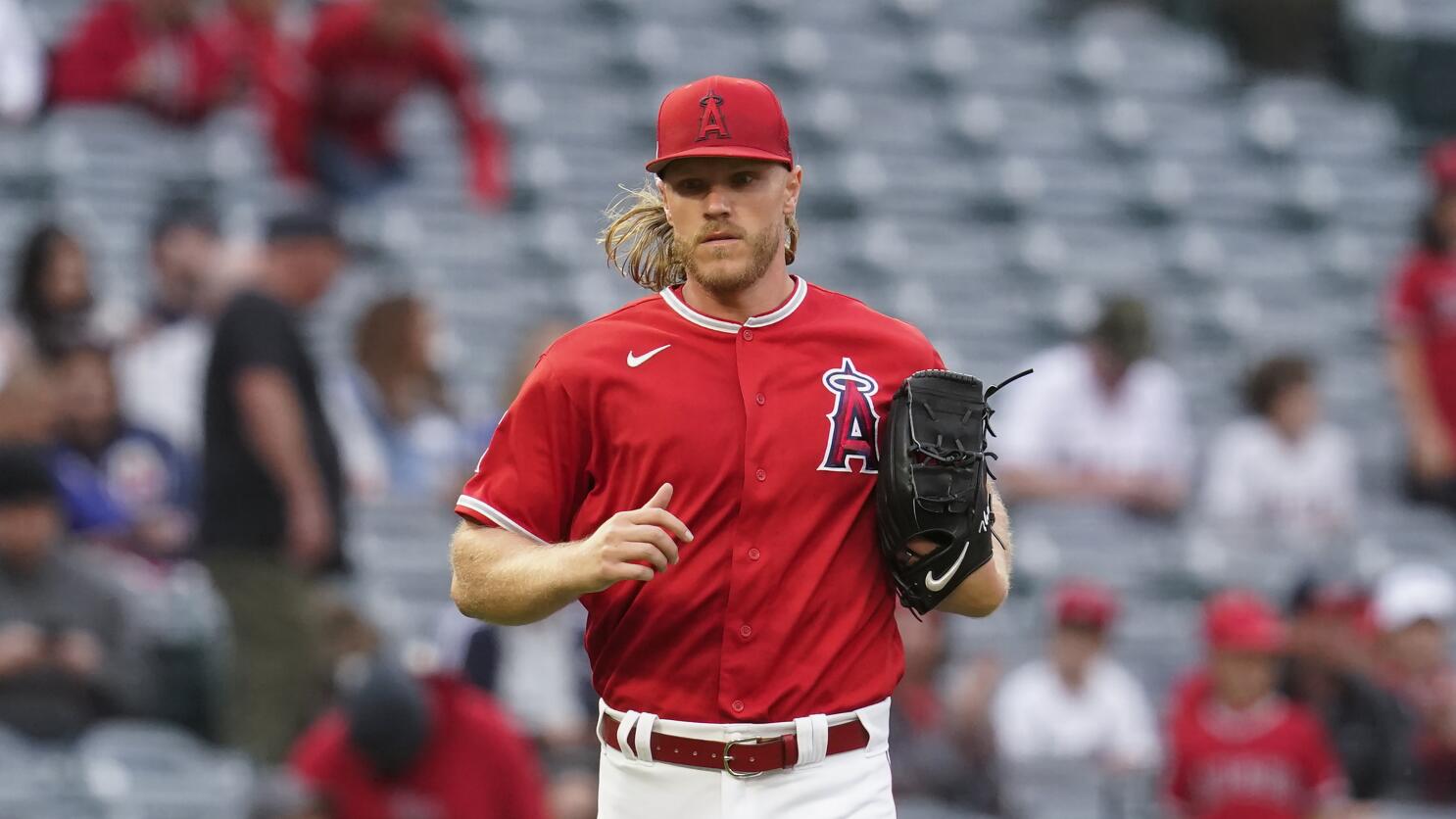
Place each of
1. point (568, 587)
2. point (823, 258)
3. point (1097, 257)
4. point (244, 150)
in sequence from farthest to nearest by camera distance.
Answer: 1. point (1097, 257)
2. point (823, 258)
3. point (244, 150)
4. point (568, 587)

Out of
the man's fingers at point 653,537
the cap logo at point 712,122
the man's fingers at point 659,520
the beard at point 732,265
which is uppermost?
the cap logo at point 712,122

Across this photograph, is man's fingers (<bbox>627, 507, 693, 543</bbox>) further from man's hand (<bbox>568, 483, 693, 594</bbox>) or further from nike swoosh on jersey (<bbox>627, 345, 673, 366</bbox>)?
nike swoosh on jersey (<bbox>627, 345, 673, 366</bbox>)

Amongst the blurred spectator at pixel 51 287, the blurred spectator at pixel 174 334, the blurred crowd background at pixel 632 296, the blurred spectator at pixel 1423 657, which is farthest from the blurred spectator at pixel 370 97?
the blurred spectator at pixel 1423 657

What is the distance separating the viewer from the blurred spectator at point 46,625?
634cm

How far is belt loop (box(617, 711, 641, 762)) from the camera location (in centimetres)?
357

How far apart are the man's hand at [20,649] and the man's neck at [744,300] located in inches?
130

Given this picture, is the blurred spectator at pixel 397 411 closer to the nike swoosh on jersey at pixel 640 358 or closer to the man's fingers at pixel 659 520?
the nike swoosh on jersey at pixel 640 358

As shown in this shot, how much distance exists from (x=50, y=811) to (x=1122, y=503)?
4.53 meters

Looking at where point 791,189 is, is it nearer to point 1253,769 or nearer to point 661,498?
point 661,498

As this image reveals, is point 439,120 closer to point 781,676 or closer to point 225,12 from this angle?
point 225,12

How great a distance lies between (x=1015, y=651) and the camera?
27.1 feet

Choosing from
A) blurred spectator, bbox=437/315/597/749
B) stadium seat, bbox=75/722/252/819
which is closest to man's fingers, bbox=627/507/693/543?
stadium seat, bbox=75/722/252/819

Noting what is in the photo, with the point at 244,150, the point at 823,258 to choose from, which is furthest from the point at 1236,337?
the point at 244,150

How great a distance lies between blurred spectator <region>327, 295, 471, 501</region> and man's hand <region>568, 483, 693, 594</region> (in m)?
4.41
